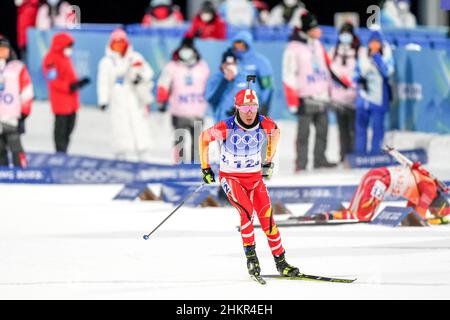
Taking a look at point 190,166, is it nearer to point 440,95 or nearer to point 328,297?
point 440,95

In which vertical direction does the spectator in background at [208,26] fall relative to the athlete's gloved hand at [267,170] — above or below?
below

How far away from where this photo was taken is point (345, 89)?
2462 centimetres

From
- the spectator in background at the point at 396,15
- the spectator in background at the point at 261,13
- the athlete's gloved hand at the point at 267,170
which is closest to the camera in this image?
the athlete's gloved hand at the point at 267,170

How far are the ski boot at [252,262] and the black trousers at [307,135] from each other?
31.7ft

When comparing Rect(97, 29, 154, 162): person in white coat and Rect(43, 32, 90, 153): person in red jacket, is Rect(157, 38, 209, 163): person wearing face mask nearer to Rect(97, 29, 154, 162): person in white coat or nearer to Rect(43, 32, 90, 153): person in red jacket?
Rect(97, 29, 154, 162): person in white coat

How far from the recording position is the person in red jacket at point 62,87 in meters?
25.5

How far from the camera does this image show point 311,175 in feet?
76.8

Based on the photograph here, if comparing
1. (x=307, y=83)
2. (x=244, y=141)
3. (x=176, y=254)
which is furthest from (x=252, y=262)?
(x=307, y=83)

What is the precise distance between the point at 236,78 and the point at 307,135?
3.60m

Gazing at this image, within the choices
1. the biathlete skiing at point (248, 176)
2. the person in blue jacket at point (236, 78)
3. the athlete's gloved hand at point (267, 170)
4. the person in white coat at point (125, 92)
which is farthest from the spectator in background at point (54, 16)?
the biathlete skiing at point (248, 176)

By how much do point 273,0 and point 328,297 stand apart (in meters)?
33.4

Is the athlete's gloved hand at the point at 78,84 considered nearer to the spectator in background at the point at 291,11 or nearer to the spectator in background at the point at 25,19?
the spectator in background at the point at 25,19

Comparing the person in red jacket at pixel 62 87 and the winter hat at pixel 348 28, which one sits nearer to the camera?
the winter hat at pixel 348 28
